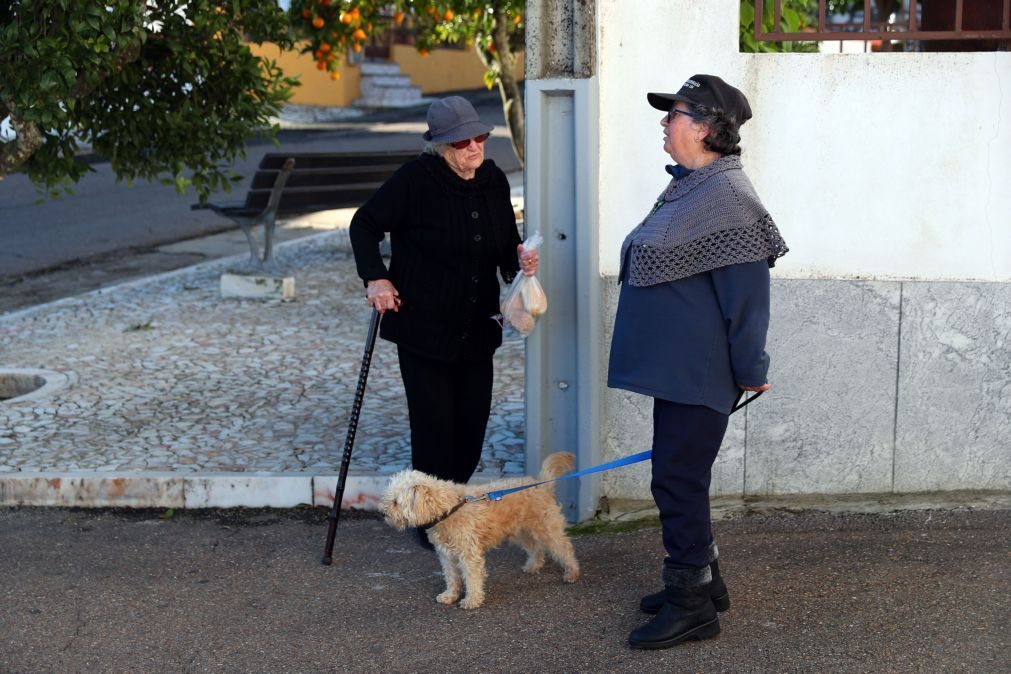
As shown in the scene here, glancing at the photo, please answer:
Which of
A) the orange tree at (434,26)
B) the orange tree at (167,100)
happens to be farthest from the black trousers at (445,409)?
the orange tree at (434,26)

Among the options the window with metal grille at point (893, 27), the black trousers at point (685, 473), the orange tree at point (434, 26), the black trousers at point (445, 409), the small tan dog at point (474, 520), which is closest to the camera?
the black trousers at point (685, 473)

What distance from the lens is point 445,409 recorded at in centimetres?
507

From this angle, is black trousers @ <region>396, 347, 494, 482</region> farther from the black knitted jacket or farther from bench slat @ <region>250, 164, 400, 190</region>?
bench slat @ <region>250, 164, 400, 190</region>

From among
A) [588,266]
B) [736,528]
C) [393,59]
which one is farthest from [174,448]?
[393,59]

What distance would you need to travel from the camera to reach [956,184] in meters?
5.32

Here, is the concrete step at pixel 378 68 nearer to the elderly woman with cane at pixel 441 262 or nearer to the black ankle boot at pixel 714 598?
the elderly woman with cane at pixel 441 262

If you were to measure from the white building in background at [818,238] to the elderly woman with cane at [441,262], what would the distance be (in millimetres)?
387

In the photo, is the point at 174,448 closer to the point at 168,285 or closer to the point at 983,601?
the point at 983,601

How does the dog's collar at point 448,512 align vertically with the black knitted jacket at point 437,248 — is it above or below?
below

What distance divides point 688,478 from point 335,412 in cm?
306

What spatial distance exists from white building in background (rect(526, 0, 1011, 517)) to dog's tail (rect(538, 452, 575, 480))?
0.67 metres

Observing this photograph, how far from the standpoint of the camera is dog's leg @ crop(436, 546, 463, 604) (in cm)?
466

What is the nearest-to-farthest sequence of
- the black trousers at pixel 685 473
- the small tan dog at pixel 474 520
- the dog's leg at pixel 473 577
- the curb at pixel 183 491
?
1. the black trousers at pixel 685 473
2. the small tan dog at pixel 474 520
3. the dog's leg at pixel 473 577
4. the curb at pixel 183 491

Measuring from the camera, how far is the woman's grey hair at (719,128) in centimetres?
400
